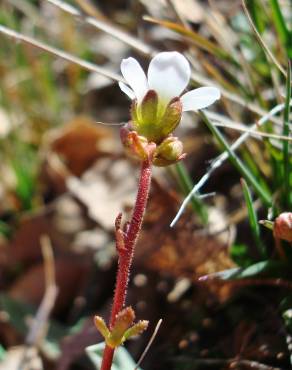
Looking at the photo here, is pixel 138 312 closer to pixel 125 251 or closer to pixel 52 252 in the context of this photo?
pixel 52 252

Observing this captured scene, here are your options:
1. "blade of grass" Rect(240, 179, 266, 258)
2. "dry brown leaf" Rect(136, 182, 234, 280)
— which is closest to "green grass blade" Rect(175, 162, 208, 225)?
"dry brown leaf" Rect(136, 182, 234, 280)

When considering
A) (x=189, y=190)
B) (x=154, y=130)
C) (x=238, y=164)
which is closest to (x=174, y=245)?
(x=189, y=190)

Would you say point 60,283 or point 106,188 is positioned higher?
point 106,188

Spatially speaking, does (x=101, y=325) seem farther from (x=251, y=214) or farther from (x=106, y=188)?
(x=106, y=188)

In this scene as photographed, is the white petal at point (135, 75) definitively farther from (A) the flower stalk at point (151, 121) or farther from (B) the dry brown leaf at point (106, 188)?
(B) the dry brown leaf at point (106, 188)

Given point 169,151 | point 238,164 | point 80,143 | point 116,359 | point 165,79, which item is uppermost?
point 165,79

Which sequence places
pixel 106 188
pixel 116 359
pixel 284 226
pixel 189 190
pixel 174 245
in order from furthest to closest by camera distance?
pixel 106 188 → pixel 174 245 → pixel 189 190 → pixel 116 359 → pixel 284 226
